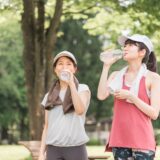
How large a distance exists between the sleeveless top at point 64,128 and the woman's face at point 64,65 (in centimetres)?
18

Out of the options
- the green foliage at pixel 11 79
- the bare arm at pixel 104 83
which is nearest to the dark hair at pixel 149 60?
the bare arm at pixel 104 83

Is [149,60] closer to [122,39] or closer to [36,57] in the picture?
[122,39]

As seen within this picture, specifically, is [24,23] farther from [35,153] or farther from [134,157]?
[134,157]

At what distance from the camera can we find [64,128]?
4754mm

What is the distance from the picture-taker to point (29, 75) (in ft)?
52.1

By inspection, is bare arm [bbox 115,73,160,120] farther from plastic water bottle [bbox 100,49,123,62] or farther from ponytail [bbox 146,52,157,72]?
plastic water bottle [bbox 100,49,123,62]

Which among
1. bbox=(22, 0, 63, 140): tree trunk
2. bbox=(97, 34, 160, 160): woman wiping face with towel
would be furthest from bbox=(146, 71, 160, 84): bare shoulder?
bbox=(22, 0, 63, 140): tree trunk

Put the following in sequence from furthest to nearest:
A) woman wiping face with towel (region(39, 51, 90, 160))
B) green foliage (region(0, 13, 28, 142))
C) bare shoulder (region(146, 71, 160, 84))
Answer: green foliage (region(0, 13, 28, 142)) < woman wiping face with towel (region(39, 51, 90, 160)) < bare shoulder (region(146, 71, 160, 84))

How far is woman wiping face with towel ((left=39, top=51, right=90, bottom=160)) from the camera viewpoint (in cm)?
473

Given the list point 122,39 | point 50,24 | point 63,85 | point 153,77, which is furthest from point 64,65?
point 50,24

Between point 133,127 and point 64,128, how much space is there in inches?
26.5

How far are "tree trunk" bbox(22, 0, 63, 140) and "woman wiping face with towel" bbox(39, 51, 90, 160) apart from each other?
34.7ft

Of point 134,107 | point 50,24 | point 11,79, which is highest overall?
point 50,24

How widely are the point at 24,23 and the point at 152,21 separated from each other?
12.2 feet
